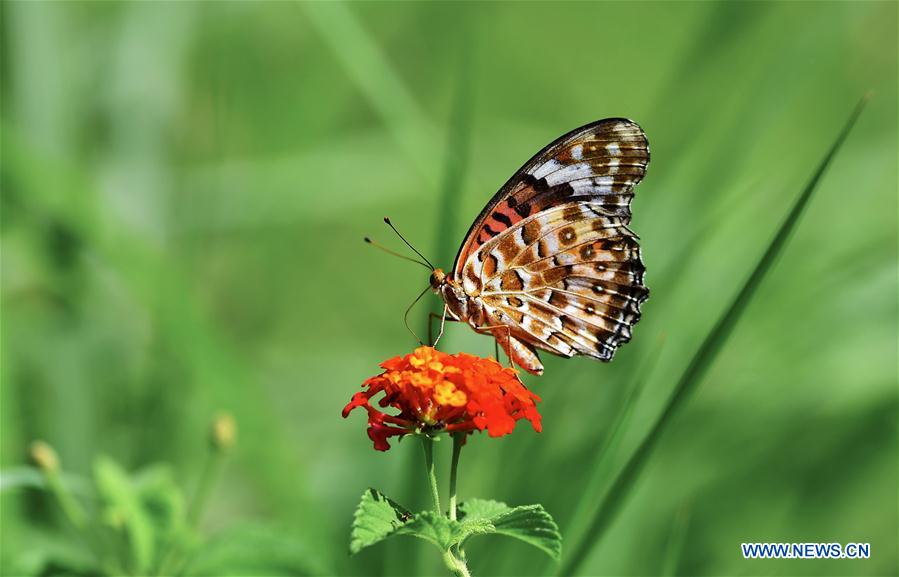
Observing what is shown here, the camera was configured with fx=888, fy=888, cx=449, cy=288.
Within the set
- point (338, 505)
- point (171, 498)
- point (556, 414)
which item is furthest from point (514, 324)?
point (338, 505)

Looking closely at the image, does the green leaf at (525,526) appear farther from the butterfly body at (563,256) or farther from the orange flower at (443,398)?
the butterfly body at (563,256)

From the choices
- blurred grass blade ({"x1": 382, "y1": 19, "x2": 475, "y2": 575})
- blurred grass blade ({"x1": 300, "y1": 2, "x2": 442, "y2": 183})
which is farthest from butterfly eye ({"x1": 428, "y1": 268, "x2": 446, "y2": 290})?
blurred grass blade ({"x1": 300, "y1": 2, "x2": 442, "y2": 183})

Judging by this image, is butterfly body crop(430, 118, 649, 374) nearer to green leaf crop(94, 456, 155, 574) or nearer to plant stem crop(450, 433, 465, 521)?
plant stem crop(450, 433, 465, 521)

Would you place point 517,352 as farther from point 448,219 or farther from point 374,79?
point 374,79

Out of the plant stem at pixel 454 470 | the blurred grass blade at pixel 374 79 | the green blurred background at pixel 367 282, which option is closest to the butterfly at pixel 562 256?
the green blurred background at pixel 367 282

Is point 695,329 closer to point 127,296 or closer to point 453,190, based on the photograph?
point 453,190

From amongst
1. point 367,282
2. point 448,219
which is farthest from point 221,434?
point 367,282
